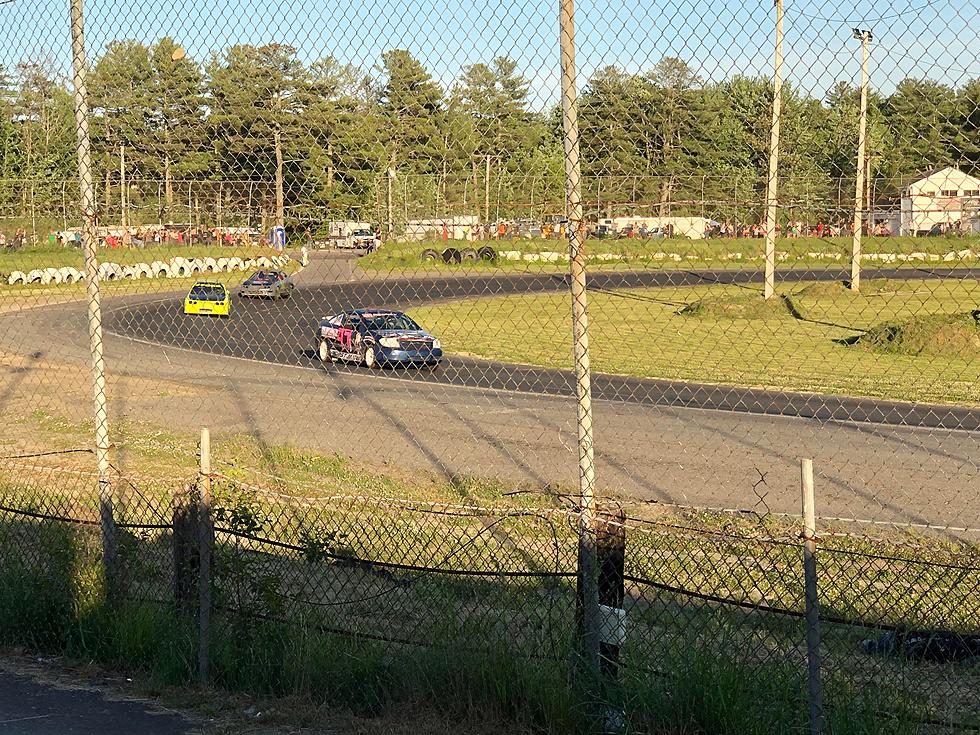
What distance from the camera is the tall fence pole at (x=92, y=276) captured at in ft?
22.2

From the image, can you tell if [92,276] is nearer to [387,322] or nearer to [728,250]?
[728,250]

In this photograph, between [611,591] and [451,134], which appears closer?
[611,591]

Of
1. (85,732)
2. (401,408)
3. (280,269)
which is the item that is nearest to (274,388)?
(401,408)

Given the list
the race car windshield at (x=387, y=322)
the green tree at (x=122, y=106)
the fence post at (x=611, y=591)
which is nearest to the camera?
the fence post at (x=611, y=591)

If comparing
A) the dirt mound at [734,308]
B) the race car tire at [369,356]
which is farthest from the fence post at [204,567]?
the race car tire at [369,356]

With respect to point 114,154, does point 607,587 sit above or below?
below

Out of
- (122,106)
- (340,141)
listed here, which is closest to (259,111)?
(340,141)

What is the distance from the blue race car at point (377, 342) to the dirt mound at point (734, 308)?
7032 mm

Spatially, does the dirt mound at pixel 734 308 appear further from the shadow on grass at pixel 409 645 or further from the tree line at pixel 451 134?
the tree line at pixel 451 134

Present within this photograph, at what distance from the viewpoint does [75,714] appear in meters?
5.94

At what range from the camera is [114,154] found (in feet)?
25.8

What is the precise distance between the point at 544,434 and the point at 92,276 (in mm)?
10233

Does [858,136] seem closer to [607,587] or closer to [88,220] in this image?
[607,587]

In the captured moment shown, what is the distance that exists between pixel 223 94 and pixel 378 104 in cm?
115
